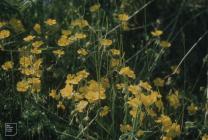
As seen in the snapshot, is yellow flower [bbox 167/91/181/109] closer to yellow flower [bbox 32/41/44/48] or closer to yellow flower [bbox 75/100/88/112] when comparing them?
yellow flower [bbox 75/100/88/112]

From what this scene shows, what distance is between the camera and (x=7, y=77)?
221cm

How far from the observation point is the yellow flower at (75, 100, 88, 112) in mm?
2024

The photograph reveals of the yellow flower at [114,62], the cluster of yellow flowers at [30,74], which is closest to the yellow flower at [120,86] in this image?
the yellow flower at [114,62]

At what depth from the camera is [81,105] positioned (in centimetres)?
204

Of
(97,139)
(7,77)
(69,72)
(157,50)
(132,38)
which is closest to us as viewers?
(97,139)

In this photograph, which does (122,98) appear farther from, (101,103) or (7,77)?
(7,77)

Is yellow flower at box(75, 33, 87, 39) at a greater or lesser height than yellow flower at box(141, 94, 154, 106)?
greater

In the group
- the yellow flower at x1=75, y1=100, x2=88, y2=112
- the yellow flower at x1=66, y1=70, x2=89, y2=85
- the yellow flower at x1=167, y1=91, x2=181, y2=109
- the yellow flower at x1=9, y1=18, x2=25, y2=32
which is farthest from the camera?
the yellow flower at x1=9, y1=18, x2=25, y2=32

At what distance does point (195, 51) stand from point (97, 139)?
118 centimetres

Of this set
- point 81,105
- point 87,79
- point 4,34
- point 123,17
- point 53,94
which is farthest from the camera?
point 123,17

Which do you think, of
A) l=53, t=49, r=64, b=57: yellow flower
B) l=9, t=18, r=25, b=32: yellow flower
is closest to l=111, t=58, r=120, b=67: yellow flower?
l=53, t=49, r=64, b=57: yellow flower

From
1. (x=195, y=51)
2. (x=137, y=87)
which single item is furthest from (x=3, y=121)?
(x=195, y=51)

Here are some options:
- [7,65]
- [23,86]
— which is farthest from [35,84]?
[7,65]

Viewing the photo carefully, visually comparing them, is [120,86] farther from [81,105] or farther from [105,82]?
[81,105]
